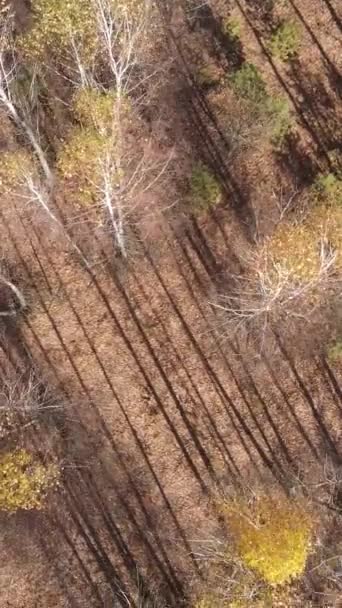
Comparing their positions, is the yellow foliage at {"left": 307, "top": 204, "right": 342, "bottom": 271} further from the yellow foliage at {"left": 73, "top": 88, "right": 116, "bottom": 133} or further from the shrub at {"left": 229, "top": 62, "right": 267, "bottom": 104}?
the yellow foliage at {"left": 73, "top": 88, "right": 116, "bottom": 133}

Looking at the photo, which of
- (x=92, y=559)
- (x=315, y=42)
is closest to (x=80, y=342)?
(x=92, y=559)

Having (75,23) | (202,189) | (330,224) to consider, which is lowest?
(330,224)

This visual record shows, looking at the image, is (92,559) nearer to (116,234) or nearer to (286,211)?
(116,234)

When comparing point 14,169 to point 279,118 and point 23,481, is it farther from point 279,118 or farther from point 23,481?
point 23,481

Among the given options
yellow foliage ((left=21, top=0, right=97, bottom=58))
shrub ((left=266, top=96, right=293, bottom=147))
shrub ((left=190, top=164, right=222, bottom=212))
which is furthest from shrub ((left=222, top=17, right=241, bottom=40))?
yellow foliage ((left=21, top=0, right=97, bottom=58))

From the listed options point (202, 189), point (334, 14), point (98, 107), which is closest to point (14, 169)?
point (98, 107)

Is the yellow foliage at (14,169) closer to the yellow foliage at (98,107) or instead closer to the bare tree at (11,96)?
the bare tree at (11,96)
